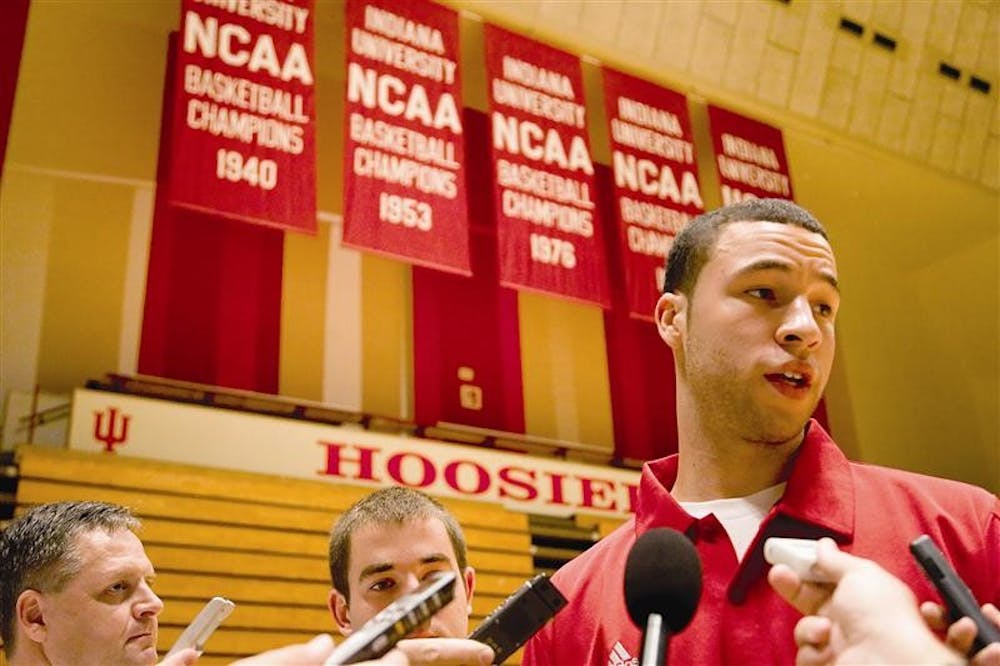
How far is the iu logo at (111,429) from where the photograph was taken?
21.6ft

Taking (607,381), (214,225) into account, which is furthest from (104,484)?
(607,381)

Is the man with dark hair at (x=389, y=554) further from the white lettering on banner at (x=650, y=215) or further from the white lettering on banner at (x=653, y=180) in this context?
the white lettering on banner at (x=653, y=180)

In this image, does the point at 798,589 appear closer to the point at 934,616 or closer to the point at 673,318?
the point at 934,616

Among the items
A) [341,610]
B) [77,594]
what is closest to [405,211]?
[77,594]

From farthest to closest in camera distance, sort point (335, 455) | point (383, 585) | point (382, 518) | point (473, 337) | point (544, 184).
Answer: point (473, 337) → point (335, 455) → point (544, 184) → point (382, 518) → point (383, 585)

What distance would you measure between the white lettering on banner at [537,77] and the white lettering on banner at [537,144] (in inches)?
16.2

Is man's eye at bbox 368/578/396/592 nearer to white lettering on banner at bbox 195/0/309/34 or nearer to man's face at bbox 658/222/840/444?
man's face at bbox 658/222/840/444

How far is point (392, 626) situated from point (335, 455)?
6420mm

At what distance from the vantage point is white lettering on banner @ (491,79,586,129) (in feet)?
22.9

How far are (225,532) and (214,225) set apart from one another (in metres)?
2.52

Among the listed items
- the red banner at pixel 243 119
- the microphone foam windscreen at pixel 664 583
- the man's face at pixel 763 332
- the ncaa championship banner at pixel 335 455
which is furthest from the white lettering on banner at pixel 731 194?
the microphone foam windscreen at pixel 664 583

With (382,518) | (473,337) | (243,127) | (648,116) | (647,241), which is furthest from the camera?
(473,337)

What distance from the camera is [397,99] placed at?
650 cm

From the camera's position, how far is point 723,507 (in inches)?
77.3
